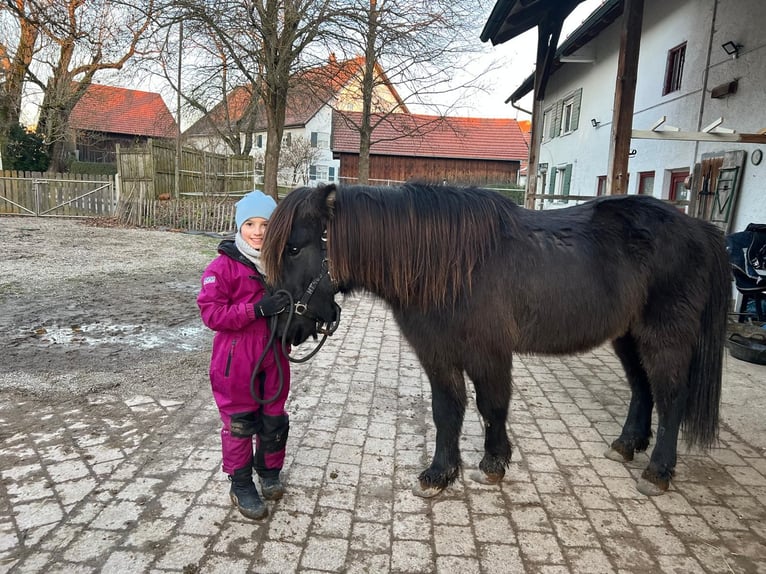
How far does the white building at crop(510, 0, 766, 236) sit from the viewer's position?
5945mm

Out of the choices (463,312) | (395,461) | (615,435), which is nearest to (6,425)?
(395,461)

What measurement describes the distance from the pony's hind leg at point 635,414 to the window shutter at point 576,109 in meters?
12.8

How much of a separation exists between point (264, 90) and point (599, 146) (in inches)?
350

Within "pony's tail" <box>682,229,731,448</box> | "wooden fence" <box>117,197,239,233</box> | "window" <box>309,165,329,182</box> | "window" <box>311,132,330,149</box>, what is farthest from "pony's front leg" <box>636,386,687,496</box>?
"window" <box>311,132,330,149</box>

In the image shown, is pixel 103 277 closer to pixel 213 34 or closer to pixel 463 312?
pixel 213 34

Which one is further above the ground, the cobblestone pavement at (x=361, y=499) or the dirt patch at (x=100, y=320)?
the dirt patch at (x=100, y=320)

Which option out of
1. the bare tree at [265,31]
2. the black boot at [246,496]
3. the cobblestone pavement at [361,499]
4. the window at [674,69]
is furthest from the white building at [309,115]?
the black boot at [246,496]

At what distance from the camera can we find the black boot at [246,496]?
2289 millimetres

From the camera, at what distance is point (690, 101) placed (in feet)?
24.8

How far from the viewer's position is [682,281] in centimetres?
258

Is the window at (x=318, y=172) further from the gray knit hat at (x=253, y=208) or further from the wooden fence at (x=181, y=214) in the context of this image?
the gray knit hat at (x=253, y=208)

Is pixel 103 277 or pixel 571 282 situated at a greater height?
pixel 571 282

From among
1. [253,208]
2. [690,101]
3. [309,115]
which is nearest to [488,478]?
[253,208]

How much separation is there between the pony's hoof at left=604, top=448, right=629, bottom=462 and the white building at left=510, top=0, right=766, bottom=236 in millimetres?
3944
